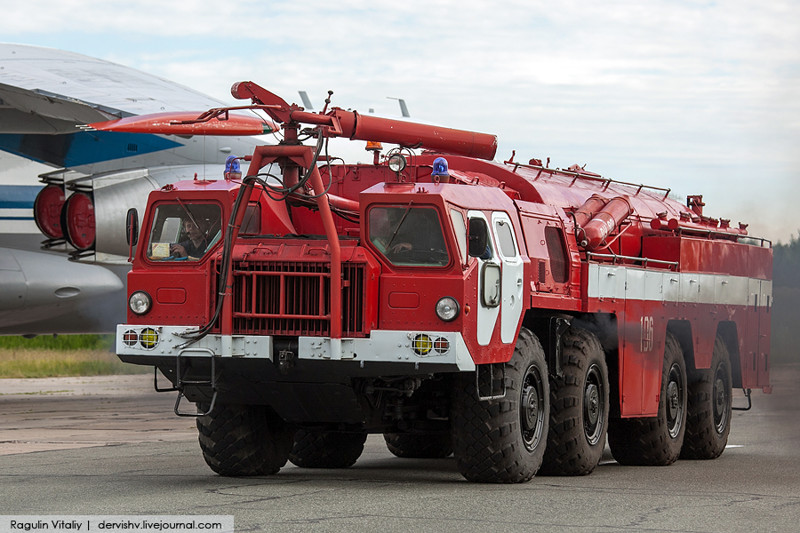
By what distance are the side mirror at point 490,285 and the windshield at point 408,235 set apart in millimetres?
442

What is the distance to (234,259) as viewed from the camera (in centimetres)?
1205

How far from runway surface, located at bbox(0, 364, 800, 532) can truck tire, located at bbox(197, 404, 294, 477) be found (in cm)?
21

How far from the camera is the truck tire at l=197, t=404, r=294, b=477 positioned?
43.3 ft

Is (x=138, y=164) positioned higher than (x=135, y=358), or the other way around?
(x=138, y=164)

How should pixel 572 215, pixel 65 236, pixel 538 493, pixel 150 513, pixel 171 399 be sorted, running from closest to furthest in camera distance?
pixel 150 513
pixel 538 493
pixel 572 215
pixel 65 236
pixel 171 399

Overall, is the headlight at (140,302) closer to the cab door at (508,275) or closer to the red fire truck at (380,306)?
the red fire truck at (380,306)

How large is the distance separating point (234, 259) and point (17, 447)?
700cm

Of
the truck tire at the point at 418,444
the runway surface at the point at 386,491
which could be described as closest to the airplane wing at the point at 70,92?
the runway surface at the point at 386,491

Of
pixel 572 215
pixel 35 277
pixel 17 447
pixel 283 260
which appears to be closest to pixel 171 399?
pixel 35 277

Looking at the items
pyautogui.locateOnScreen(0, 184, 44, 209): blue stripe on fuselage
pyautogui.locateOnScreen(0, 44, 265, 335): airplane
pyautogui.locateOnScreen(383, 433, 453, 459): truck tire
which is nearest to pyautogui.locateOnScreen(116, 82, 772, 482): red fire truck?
pyautogui.locateOnScreen(383, 433, 453, 459): truck tire

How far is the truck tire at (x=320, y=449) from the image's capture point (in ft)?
49.0

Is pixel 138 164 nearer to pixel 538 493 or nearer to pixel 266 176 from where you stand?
pixel 266 176

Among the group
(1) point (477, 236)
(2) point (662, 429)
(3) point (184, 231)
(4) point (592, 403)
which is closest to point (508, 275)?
(1) point (477, 236)

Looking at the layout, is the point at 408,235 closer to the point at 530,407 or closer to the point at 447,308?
the point at 447,308
